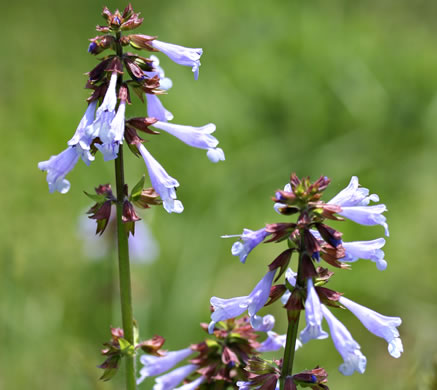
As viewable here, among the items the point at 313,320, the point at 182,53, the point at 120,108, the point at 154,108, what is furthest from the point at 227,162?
the point at 313,320

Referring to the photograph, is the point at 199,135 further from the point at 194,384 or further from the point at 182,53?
the point at 194,384

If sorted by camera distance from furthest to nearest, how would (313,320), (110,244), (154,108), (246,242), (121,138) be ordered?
1. (110,244)
2. (154,108)
3. (121,138)
4. (246,242)
5. (313,320)

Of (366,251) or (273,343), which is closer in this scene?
(366,251)

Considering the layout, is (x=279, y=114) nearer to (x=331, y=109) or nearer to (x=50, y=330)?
(x=331, y=109)

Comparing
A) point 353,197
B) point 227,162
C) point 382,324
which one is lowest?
point 382,324

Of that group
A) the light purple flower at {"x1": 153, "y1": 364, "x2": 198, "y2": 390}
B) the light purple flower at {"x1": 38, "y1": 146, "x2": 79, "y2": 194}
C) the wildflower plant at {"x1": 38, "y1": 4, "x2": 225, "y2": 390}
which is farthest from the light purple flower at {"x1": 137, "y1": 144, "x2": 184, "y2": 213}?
the light purple flower at {"x1": 153, "y1": 364, "x2": 198, "y2": 390}

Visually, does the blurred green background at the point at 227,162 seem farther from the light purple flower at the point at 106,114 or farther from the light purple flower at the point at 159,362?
the light purple flower at the point at 106,114

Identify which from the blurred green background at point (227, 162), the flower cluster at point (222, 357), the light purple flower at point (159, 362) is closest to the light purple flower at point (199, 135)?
the flower cluster at point (222, 357)
